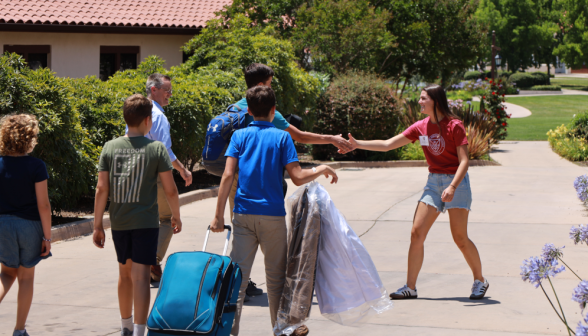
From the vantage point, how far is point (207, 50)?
14.8 metres

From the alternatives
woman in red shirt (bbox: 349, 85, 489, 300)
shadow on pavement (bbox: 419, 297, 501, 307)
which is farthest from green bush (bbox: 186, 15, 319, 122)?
shadow on pavement (bbox: 419, 297, 501, 307)

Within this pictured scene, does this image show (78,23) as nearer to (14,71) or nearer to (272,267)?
(14,71)

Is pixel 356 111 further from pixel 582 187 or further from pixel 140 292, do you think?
pixel 140 292

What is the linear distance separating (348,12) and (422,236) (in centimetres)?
1426

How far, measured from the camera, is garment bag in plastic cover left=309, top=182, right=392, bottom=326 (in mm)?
4227

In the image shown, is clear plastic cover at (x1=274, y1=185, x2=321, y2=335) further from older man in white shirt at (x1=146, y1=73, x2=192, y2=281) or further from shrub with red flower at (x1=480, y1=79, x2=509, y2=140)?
shrub with red flower at (x1=480, y1=79, x2=509, y2=140)

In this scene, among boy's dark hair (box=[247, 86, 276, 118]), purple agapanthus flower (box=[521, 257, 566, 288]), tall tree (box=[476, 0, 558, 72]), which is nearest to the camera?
purple agapanthus flower (box=[521, 257, 566, 288])

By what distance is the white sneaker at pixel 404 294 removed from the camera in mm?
5309

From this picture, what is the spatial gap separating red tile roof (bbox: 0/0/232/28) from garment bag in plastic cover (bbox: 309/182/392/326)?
45.2ft

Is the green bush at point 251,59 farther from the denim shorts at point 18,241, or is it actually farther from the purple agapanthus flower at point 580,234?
the purple agapanthus flower at point 580,234

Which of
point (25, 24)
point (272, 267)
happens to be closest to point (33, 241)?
point (272, 267)

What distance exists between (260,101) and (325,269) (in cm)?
126

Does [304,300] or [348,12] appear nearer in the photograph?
[304,300]

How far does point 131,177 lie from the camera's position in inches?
160
